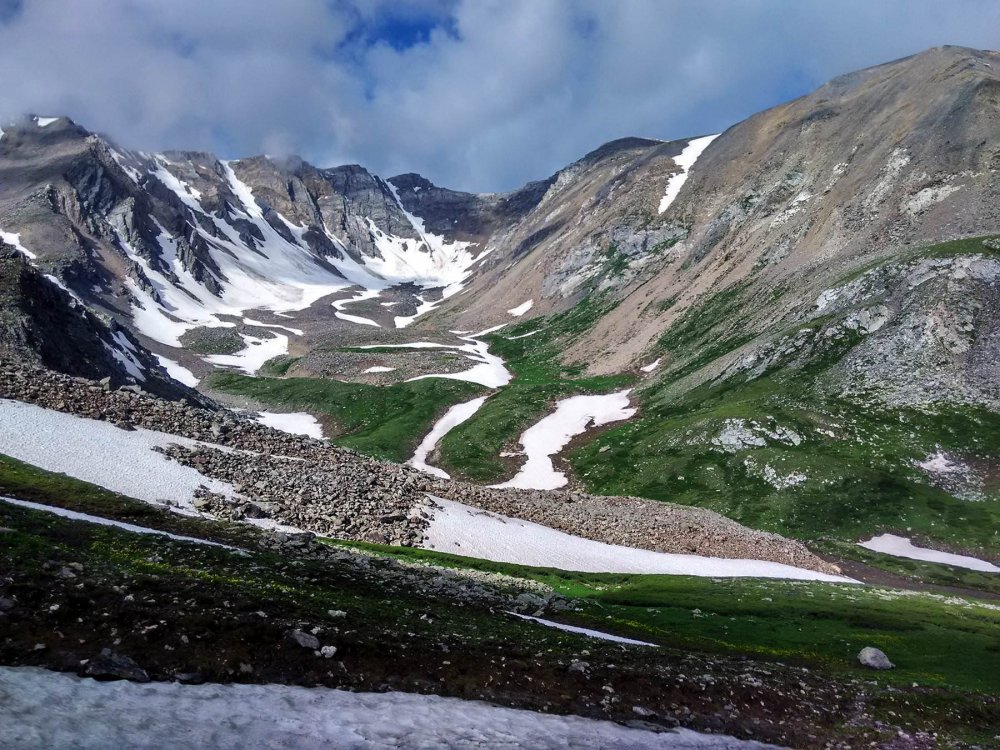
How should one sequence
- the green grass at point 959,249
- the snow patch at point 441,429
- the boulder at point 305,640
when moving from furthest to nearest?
the snow patch at point 441,429 → the green grass at point 959,249 → the boulder at point 305,640

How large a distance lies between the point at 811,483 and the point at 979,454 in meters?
17.9

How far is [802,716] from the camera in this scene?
18.9 metres

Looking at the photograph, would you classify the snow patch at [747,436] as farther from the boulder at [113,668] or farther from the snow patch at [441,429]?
the boulder at [113,668]

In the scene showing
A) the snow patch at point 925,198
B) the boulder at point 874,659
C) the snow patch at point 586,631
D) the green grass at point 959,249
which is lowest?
the snow patch at point 586,631

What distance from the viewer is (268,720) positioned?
41.1 ft

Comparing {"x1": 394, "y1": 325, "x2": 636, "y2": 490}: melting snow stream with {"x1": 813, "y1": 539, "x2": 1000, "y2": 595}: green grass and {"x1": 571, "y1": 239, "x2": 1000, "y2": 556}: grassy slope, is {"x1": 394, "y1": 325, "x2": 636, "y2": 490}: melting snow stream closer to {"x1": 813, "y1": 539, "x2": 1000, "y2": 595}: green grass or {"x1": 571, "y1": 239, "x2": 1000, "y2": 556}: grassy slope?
{"x1": 571, "y1": 239, "x2": 1000, "y2": 556}: grassy slope

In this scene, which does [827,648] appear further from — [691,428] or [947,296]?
[947,296]

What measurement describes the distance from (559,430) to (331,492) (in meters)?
65.5

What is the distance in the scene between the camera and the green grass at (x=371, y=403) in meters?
102

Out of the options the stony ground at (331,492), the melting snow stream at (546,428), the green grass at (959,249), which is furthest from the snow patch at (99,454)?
the green grass at (959,249)

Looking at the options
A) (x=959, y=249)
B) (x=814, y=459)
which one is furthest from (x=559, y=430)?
(x=959, y=249)

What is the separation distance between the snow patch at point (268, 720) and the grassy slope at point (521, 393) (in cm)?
6926

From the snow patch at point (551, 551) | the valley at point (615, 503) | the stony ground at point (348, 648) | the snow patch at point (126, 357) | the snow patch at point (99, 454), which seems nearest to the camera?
the stony ground at point (348, 648)

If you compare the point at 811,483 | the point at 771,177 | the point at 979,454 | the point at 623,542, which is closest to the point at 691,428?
the point at 811,483
